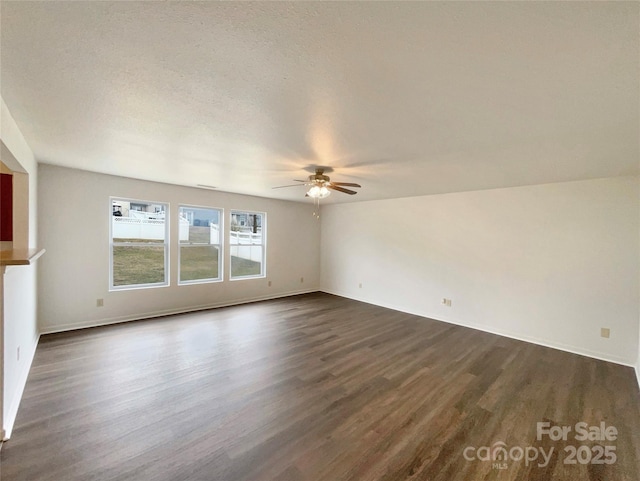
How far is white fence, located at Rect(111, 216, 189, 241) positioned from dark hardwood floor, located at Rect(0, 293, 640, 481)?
153 cm

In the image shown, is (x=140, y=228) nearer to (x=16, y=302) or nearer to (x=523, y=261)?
(x=16, y=302)

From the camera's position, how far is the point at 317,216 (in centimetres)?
715

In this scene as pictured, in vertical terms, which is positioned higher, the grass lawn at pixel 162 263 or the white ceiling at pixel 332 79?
the white ceiling at pixel 332 79

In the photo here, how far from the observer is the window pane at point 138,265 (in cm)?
439

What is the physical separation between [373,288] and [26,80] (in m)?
5.74

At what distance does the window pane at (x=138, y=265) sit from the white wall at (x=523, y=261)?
424 centimetres

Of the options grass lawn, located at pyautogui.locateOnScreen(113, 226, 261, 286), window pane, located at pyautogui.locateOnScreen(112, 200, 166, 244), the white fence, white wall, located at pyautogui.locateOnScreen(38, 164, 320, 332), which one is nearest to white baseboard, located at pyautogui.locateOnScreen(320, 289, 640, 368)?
grass lawn, located at pyautogui.locateOnScreen(113, 226, 261, 286)

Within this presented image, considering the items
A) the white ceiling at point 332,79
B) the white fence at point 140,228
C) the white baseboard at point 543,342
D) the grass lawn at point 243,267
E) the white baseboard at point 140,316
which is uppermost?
the white ceiling at point 332,79

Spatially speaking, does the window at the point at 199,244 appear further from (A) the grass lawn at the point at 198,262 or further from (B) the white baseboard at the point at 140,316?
(B) the white baseboard at the point at 140,316

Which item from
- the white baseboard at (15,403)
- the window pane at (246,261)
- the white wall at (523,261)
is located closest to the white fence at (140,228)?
the window pane at (246,261)

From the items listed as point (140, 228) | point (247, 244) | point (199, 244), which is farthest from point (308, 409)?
point (247, 244)

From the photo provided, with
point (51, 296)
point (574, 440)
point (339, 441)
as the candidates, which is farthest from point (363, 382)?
point (51, 296)

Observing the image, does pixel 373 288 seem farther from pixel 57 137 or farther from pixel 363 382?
pixel 57 137

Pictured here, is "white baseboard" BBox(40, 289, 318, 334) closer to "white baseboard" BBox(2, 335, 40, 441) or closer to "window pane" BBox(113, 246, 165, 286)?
"window pane" BBox(113, 246, 165, 286)
